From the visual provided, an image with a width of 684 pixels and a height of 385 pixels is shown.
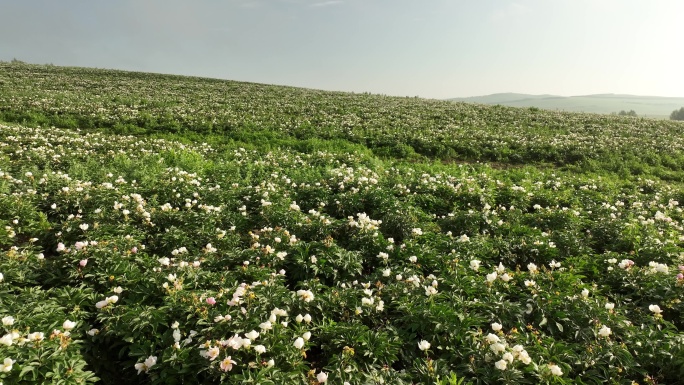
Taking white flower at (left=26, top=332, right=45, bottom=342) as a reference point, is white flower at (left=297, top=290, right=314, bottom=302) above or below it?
below

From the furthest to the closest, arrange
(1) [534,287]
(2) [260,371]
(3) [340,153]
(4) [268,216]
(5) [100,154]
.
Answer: (3) [340,153], (5) [100,154], (4) [268,216], (1) [534,287], (2) [260,371]

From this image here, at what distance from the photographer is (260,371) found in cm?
370

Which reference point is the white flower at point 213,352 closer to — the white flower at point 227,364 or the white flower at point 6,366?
the white flower at point 227,364

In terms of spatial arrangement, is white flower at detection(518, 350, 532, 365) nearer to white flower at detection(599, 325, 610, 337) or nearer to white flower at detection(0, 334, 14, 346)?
white flower at detection(599, 325, 610, 337)

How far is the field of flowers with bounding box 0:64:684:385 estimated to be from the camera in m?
4.14

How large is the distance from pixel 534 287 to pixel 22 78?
45.7 m

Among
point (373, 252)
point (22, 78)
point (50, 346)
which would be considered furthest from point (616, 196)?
point (22, 78)

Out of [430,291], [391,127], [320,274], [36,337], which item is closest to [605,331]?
[430,291]

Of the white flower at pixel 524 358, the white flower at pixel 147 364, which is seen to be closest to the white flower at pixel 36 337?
the white flower at pixel 147 364

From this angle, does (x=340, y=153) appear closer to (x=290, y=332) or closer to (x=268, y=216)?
(x=268, y=216)

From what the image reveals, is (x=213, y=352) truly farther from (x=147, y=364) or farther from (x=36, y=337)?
(x=36, y=337)

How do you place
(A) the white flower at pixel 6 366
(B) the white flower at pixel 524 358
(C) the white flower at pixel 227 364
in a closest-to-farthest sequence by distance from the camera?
(A) the white flower at pixel 6 366, (C) the white flower at pixel 227 364, (B) the white flower at pixel 524 358

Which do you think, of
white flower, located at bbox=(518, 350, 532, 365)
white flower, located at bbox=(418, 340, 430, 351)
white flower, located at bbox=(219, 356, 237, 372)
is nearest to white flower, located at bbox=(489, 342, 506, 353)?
white flower, located at bbox=(518, 350, 532, 365)

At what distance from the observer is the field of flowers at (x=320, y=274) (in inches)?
163
